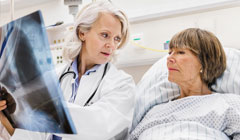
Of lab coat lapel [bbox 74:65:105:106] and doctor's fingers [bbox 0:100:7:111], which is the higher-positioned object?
doctor's fingers [bbox 0:100:7:111]

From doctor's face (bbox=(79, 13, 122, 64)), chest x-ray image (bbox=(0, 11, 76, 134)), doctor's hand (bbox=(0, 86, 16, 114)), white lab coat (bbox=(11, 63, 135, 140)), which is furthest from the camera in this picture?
doctor's face (bbox=(79, 13, 122, 64))

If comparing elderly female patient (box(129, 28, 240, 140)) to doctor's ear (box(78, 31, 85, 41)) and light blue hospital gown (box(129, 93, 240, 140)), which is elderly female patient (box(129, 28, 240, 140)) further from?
doctor's ear (box(78, 31, 85, 41))

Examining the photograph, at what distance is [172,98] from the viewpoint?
1.49 metres

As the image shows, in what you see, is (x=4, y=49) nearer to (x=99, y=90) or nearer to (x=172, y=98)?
(x=99, y=90)

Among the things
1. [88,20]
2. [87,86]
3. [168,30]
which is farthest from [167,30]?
[87,86]

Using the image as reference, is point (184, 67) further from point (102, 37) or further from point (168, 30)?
point (168, 30)

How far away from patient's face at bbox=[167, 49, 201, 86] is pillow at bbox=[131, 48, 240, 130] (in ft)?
0.43

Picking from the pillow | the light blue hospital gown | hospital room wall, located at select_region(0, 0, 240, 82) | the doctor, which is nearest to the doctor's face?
the doctor

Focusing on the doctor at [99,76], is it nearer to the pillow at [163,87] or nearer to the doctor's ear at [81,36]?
the doctor's ear at [81,36]

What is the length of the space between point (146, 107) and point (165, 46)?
0.63 meters

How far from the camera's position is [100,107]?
1.22m

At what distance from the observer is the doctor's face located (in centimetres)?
147

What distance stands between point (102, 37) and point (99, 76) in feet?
0.67

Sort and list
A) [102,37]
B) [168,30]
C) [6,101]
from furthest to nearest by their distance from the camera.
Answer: [168,30]
[102,37]
[6,101]
